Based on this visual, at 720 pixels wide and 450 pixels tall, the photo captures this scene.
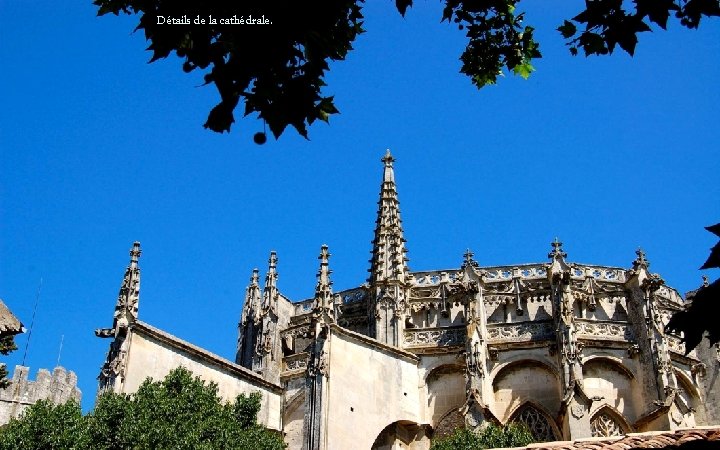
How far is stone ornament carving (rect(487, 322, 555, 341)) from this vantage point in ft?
91.4

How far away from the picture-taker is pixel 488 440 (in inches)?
878

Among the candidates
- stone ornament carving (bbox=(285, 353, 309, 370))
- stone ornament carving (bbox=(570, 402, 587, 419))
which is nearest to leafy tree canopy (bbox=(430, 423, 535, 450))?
stone ornament carving (bbox=(570, 402, 587, 419))

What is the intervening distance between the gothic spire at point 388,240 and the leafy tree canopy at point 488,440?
25.9 ft

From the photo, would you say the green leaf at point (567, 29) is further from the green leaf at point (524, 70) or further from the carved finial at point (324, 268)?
the carved finial at point (324, 268)

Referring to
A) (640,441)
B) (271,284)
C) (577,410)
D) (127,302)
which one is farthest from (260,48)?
(271,284)

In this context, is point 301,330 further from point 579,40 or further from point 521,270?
point 579,40

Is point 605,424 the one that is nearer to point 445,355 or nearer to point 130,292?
point 445,355

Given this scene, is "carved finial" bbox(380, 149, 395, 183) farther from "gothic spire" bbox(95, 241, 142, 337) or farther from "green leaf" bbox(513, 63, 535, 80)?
"green leaf" bbox(513, 63, 535, 80)

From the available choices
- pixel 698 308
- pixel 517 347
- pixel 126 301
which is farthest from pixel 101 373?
pixel 698 308

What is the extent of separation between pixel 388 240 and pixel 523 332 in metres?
6.30

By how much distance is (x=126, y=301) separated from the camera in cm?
2281

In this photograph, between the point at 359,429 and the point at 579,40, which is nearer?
the point at 579,40

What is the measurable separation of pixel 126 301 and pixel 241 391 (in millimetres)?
4565

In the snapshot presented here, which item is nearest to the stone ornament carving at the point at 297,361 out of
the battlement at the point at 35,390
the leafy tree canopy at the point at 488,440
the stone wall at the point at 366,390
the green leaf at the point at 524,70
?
the stone wall at the point at 366,390
